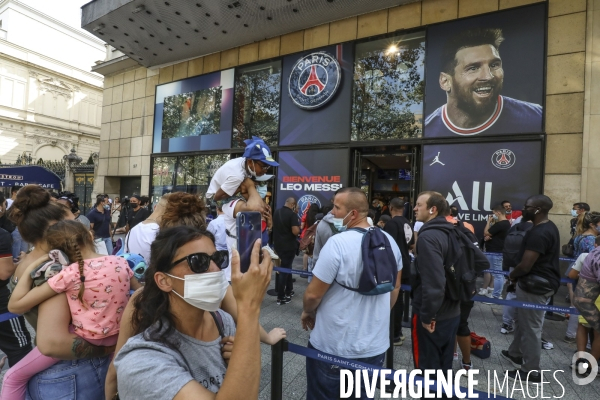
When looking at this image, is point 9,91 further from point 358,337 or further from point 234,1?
point 358,337

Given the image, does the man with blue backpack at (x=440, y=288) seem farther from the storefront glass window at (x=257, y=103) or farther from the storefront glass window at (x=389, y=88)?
the storefront glass window at (x=257, y=103)

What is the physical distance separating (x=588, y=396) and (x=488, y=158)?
6.21 m

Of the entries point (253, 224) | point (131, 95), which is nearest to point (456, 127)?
point (253, 224)

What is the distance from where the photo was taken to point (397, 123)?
1016cm

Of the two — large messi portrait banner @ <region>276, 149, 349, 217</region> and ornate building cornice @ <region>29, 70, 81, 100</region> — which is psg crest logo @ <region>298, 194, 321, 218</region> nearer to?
large messi portrait banner @ <region>276, 149, 349, 217</region>

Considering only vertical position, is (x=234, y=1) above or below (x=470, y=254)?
above

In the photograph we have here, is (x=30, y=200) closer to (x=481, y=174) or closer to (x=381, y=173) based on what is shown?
(x=481, y=174)

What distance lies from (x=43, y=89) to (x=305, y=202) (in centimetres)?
4503

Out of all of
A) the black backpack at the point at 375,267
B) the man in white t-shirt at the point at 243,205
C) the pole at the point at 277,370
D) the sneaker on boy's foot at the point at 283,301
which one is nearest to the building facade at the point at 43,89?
the sneaker on boy's foot at the point at 283,301

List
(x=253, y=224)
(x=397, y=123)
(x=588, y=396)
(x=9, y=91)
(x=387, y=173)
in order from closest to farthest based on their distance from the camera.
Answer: (x=253, y=224), (x=588, y=396), (x=397, y=123), (x=387, y=173), (x=9, y=91)

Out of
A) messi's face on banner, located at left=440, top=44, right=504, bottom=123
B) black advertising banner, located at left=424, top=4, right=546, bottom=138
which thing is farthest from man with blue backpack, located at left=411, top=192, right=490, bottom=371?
messi's face on banner, located at left=440, top=44, right=504, bottom=123

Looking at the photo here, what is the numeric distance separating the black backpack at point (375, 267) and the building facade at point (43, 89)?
46223 mm

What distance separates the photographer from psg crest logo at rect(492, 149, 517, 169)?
8414 mm

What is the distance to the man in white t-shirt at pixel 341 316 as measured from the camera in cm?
246
